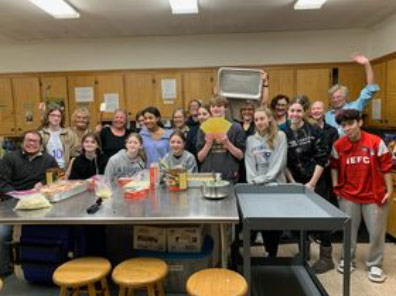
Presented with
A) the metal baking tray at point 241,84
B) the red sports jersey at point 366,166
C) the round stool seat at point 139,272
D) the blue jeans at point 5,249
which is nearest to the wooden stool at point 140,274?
the round stool seat at point 139,272

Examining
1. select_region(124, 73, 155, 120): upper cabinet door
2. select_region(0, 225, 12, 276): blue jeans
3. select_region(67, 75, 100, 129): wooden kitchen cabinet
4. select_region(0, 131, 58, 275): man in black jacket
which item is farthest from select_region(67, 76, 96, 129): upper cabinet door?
select_region(0, 225, 12, 276): blue jeans

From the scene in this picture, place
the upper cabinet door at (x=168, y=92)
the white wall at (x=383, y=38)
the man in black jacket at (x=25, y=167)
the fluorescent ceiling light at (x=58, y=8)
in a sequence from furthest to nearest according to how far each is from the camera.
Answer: the upper cabinet door at (x=168, y=92)
the white wall at (x=383, y=38)
the fluorescent ceiling light at (x=58, y=8)
the man in black jacket at (x=25, y=167)

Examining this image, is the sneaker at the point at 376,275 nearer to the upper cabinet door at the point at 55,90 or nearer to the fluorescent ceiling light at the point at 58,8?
the fluorescent ceiling light at the point at 58,8

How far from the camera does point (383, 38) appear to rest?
4.61 meters

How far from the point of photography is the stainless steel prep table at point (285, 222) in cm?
184

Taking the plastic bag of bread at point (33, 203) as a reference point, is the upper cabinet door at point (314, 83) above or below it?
above

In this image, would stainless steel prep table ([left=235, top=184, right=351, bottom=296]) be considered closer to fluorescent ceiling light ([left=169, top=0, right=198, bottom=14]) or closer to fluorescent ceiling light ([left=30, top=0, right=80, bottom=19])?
fluorescent ceiling light ([left=169, top=0, right=198, bottom=14])

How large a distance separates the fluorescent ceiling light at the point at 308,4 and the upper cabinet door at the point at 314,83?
1125mm

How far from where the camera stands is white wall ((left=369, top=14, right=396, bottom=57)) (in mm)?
4359

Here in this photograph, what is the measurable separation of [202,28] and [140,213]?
139 inches

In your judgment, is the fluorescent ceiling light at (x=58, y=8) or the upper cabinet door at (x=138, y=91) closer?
the fluorescent ceiling light at (x=58, y=8)

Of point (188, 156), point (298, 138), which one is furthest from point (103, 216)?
point (298, 138)

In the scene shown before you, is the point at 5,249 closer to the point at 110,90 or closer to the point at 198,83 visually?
the point at 110,90

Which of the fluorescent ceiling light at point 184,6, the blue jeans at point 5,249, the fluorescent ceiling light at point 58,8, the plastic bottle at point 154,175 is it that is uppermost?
the fluorescent ceiling light at point 58,8
